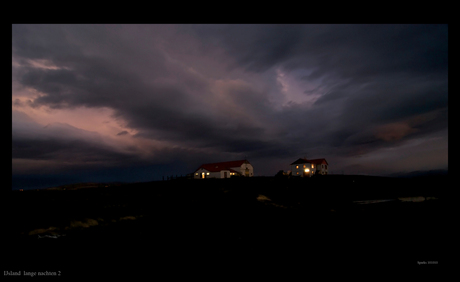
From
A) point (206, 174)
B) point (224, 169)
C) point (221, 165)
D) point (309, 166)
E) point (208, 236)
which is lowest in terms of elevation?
point (206, 174)

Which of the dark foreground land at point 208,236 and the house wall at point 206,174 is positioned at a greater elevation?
the dark foreground land at point 208,236

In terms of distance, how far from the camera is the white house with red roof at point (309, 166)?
211 feet

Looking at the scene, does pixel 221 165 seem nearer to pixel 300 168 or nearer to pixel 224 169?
pixel 224 169

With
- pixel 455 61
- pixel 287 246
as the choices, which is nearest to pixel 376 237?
pixel 287 246

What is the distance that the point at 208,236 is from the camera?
27.0ft

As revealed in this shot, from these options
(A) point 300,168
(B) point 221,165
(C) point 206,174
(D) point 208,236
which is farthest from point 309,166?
(D) point 208,236

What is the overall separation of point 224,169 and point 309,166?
105 ft

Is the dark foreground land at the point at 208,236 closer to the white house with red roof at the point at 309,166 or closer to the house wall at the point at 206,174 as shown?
the house wall at the point at 206,174

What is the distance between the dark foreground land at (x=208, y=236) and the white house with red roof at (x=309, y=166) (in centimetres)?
5274

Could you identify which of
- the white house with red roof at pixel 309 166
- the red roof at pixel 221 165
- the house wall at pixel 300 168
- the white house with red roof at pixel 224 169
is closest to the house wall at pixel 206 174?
the white house with red roof at pixel 224 169

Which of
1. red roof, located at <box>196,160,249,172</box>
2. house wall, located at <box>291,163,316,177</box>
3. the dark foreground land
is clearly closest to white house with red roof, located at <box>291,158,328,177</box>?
house wall, located at <box>291,163,316,177</box>

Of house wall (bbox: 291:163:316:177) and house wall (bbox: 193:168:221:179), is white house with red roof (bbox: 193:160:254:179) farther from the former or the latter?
house wall (bbox: 291:163:316:177)

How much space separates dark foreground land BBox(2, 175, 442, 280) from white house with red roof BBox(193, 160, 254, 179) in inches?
1846
